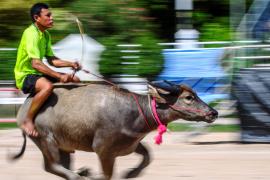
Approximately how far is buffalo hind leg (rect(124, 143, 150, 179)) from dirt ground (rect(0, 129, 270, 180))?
37 cm

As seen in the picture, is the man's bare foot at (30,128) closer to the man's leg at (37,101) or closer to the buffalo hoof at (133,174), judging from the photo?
Answer: the man's leg at (37,101)

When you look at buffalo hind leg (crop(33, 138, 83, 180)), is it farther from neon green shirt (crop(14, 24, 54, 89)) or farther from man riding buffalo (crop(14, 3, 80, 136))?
neon green shirt (crop(14, 24, 54, 89))

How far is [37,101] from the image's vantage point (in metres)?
7.34

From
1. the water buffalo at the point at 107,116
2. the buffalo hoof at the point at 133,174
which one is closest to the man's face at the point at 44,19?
the water buffalo at the point at 107,116

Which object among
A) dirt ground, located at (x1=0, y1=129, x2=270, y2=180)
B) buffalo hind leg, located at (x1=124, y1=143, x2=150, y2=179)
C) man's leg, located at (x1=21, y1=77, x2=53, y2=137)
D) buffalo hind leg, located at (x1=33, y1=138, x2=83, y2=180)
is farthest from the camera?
dirt ground, located at (x1=0, y1=129, x2=270, y2=180)

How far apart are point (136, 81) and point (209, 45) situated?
6.63ft

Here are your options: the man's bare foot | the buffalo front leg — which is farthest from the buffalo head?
the man's bare foot

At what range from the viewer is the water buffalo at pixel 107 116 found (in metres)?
7.23

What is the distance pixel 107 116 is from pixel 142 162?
31.6 inches

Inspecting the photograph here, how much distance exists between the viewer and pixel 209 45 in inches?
614

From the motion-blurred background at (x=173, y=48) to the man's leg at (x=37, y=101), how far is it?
2698 mm

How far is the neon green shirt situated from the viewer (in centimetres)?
728

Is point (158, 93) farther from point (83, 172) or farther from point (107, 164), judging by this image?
point (83, 172)

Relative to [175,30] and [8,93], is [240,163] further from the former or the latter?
[175,30]
